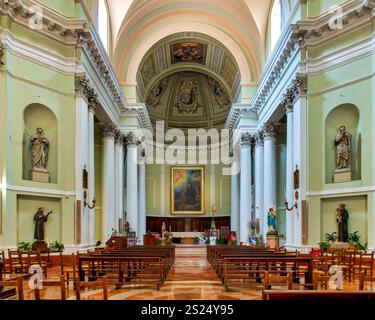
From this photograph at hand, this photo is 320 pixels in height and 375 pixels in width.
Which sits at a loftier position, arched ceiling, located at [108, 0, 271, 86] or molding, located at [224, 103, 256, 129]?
arched ceiling, located at [108, 0, 271, 86]

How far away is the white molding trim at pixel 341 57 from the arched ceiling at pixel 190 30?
9743 mm

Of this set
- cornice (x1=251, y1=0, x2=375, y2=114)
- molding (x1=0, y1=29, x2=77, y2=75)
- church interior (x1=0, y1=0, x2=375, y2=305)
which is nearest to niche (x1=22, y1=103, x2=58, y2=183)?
church interior (x1=0, y1=0, x2=375, y2=305)

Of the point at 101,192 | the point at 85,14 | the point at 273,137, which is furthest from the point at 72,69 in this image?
the point at 273,137

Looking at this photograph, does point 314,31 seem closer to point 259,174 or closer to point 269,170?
point 269,170

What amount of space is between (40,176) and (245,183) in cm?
1599

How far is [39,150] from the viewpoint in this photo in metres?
18.2

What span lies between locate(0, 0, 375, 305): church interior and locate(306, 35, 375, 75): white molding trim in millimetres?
52

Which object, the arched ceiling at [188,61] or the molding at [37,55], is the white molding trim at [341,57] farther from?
the arched ceiling at [188,61]

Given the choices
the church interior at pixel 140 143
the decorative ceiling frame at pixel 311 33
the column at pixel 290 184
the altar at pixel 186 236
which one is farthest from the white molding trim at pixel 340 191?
the altar at pixel 186 236

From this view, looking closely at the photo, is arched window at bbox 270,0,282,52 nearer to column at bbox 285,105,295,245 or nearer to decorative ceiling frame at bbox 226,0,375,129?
decorative ceiling frame at bbox 226,0,375,129

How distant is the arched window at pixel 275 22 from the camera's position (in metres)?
25.2

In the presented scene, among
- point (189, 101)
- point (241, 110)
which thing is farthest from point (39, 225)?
point (189, 101)

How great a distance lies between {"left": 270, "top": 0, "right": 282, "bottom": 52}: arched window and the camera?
2525 centimetres
